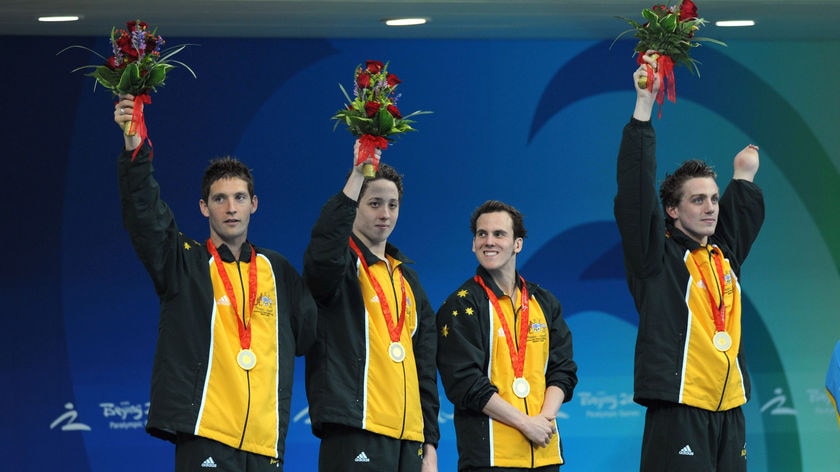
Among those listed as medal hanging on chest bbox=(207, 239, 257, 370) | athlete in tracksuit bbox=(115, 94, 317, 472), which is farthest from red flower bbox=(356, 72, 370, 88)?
medal hanging on chest bbox=(207, 239, 257, 370)

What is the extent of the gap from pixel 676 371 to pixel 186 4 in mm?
2907

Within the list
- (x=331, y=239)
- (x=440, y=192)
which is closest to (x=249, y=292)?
(x=331, y=239)

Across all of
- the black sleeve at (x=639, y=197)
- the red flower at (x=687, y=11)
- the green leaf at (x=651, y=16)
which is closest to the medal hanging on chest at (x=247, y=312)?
the black sleeve at (x=639, y=197)

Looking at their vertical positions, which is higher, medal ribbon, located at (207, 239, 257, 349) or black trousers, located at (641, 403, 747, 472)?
medal ribbon, located at (207, 239, 257, 349)

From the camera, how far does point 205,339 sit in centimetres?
452

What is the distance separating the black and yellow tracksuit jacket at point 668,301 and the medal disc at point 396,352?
102 cm

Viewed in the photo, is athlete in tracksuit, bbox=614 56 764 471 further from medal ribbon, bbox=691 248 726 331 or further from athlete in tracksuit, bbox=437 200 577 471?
athlete in tracksuit, bbox=437 200 577 471

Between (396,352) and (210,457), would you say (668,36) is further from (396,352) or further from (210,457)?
(210,457)

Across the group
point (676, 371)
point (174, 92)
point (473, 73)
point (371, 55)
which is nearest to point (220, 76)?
point (174, 92)

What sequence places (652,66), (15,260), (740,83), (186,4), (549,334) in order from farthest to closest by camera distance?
1. (740,83)
2. (15,260)
3. (186,4)
4. (549,334)
5. (652,66)

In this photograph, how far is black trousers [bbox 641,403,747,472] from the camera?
5.12 meters

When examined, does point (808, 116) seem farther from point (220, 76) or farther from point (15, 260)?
point (15, 260)

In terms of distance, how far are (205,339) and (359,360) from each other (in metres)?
0.66

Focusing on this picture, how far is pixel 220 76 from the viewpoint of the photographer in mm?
7184
